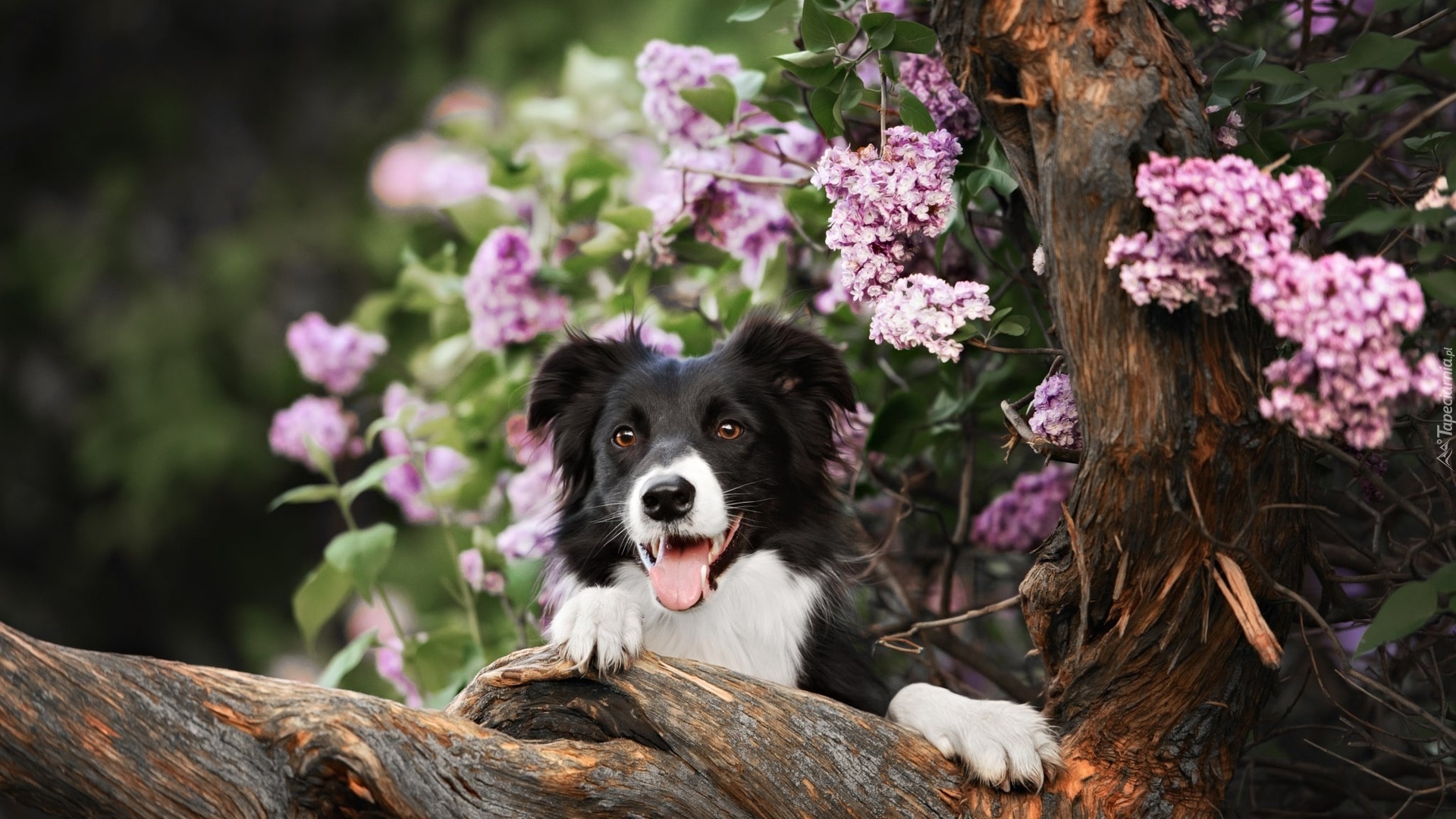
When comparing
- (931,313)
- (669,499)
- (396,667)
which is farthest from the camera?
(396,667)

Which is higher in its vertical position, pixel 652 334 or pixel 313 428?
pixel 652 334

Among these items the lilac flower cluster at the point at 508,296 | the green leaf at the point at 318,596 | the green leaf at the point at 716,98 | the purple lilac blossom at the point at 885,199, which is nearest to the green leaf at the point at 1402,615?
the purple lilac blossom at the point at 885,199

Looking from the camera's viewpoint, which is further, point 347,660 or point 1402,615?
point 347,660

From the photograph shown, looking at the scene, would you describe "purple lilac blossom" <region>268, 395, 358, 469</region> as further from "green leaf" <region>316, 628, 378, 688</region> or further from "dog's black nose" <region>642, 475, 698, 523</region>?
"dog's black nose" <region>642, 475, 698, 523</region>

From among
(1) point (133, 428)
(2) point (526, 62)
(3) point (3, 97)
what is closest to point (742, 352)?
(2) point (526, 62)

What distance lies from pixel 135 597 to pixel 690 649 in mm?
7361

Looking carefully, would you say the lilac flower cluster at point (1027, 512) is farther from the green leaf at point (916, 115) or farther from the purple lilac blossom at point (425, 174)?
the purple lilac blossom at point (425, 174)

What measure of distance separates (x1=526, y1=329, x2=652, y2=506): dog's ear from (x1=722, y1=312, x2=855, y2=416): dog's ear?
0.85 feet

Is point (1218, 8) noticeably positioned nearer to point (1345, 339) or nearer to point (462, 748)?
point (1345, 339)

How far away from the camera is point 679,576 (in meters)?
2.64

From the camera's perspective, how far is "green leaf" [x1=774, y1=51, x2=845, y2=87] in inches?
94.5

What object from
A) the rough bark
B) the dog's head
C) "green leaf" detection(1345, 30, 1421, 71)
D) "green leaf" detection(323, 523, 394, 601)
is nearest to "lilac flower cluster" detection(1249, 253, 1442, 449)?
"green leaf" detection(1345, 30, 1421, 71)

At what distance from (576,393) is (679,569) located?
2.15 feet

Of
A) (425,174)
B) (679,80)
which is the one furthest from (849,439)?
(425,174)
